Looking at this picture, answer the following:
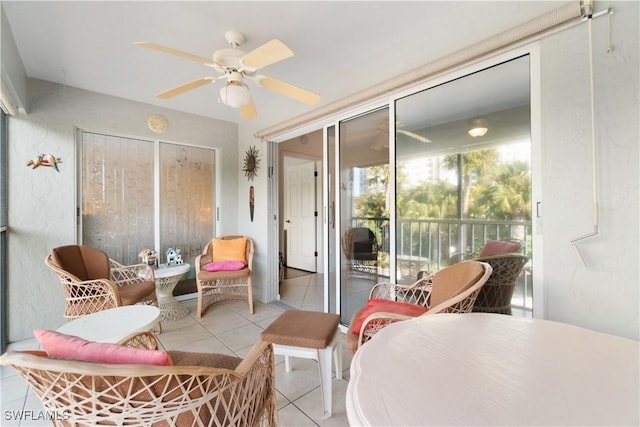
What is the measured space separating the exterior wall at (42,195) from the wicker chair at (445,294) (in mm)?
3009

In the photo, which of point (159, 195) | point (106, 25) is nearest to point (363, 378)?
point (106, 25)

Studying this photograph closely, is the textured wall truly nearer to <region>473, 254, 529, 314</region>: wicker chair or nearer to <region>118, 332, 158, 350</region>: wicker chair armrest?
<region>473, 254, 529, 314</region>: wicker chair

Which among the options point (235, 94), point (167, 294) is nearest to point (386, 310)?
point (235, 94)

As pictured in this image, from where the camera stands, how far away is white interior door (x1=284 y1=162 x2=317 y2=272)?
495cm

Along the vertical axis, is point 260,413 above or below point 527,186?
below

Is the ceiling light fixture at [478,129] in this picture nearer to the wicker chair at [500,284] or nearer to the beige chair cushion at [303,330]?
the wicker chair at [500,284]

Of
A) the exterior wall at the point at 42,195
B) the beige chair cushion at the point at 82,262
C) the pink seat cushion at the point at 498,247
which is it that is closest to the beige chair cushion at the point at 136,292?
the beige chair cushion at the point at 82,262

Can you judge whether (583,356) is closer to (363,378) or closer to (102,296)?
(363,378)

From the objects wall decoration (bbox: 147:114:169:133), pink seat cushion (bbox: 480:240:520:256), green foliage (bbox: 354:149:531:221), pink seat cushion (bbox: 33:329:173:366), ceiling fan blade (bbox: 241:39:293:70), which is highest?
wall decoration (bbox: 147:114:169:133)

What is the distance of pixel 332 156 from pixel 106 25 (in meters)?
2.00

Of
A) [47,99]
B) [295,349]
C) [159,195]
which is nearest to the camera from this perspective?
[295,349]

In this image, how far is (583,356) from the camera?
778 millimetres

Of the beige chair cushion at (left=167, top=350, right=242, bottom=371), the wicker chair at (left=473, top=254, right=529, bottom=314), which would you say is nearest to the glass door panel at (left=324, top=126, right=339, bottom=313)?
the wicker chair at (left=473, top=254, right=529, bottom=314)

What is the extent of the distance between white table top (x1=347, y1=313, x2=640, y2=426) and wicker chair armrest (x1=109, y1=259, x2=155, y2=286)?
107 inches
